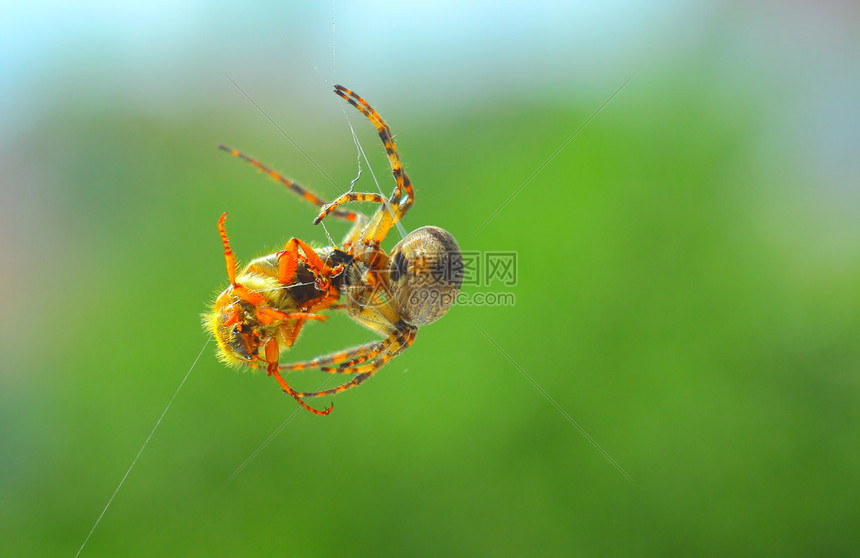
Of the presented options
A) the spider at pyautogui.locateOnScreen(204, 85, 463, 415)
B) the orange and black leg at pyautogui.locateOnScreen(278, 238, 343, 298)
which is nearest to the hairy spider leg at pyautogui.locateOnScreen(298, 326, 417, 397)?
the spider at pyautogui.locateOnScreen(204, 85, 463, 415)

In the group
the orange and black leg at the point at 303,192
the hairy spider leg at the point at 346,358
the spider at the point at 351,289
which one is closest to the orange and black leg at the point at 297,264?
the spider at the point at 351,289

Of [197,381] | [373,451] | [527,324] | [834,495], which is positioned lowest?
[197,381]

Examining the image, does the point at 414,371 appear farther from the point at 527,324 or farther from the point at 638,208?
the point at 638,208

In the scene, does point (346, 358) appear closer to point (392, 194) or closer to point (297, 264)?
point (297, 264)

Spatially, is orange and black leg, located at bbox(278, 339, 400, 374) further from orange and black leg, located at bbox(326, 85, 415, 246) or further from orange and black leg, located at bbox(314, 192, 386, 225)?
orange and black leg, located at bbox(314, 192, 386, 225)

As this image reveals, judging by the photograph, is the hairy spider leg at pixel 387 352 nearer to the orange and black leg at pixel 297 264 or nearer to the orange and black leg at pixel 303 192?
the orange and black leg at pixel 297 264

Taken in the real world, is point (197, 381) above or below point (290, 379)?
below

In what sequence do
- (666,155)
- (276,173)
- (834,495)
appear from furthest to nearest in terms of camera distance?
(666,155), (834,495), (276,173)

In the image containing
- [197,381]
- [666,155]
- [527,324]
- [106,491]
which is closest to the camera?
[106,491]

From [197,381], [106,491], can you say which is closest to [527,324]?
[197,381]
